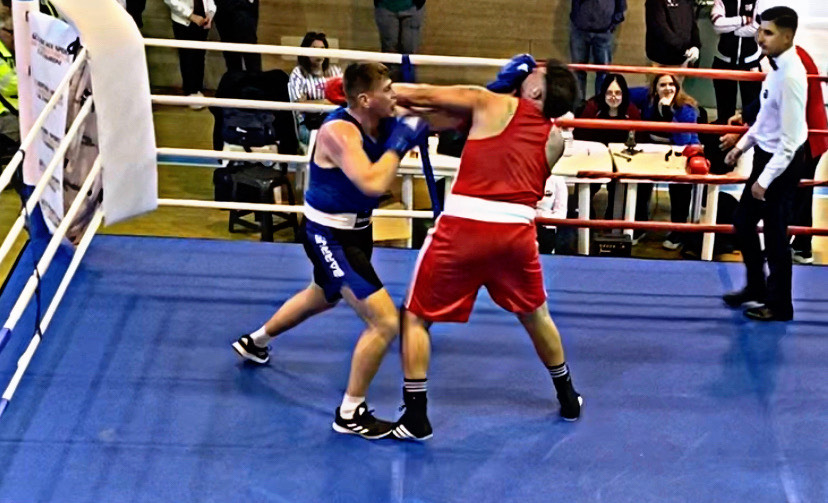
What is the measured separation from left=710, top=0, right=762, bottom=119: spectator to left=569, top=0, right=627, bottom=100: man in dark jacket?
0.74 m

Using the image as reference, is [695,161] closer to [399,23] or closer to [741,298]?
[741,298]

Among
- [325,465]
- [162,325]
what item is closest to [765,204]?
[325,465]

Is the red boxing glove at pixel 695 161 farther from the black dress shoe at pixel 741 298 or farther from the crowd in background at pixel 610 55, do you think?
the black dress shoe at pixel 741 298

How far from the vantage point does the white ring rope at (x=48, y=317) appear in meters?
3.61

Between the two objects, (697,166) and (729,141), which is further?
(697,166)

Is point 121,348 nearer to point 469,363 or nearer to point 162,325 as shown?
point 162,325

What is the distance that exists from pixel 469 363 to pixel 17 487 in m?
1.67

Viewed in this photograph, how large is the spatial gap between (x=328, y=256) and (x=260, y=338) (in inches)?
21.7

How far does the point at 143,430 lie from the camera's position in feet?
12.1

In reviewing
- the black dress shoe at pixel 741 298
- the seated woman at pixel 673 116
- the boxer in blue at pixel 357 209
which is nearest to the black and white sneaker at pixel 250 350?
the boxer in blue at pixel 357 209

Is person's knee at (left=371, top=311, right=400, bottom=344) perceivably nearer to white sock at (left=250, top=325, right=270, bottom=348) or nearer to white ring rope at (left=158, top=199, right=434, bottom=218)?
white sock at (left=250, top=325, right=270, bottom=348)

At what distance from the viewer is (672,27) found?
7.74 m

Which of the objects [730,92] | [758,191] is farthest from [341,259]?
[730,92]

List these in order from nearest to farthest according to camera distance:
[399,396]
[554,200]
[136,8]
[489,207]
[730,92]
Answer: [489,207], [399,396], [554,200], [730,92], [136,8]
